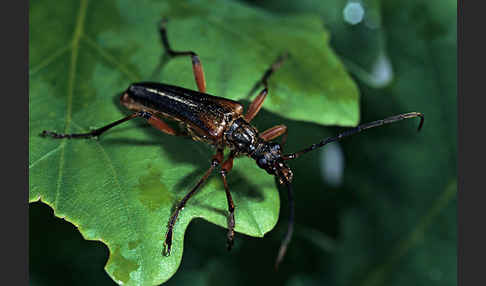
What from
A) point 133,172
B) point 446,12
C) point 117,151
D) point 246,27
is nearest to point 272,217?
point 133,172

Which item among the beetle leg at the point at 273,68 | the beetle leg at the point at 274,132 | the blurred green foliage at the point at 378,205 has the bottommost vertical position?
the blurred green foliage at the point at 378,205

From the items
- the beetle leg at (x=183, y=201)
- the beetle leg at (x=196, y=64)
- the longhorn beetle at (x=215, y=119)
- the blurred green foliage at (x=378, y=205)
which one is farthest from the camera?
the blurred green foliage at (x=378, y=205)

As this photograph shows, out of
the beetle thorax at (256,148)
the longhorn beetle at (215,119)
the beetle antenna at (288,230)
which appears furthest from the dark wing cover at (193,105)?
the beetle antenna at (288,230)

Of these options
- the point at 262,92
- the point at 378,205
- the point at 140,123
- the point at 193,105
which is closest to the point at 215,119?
the point at 193,105

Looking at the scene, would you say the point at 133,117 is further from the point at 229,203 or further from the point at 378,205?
the point at 378,205

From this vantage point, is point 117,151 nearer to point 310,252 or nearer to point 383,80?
point 310,252

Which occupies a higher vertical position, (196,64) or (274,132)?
(196,64)

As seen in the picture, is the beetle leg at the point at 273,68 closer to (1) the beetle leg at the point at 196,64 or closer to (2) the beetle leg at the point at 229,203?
(1) the beetle leg at the point at 196,64
